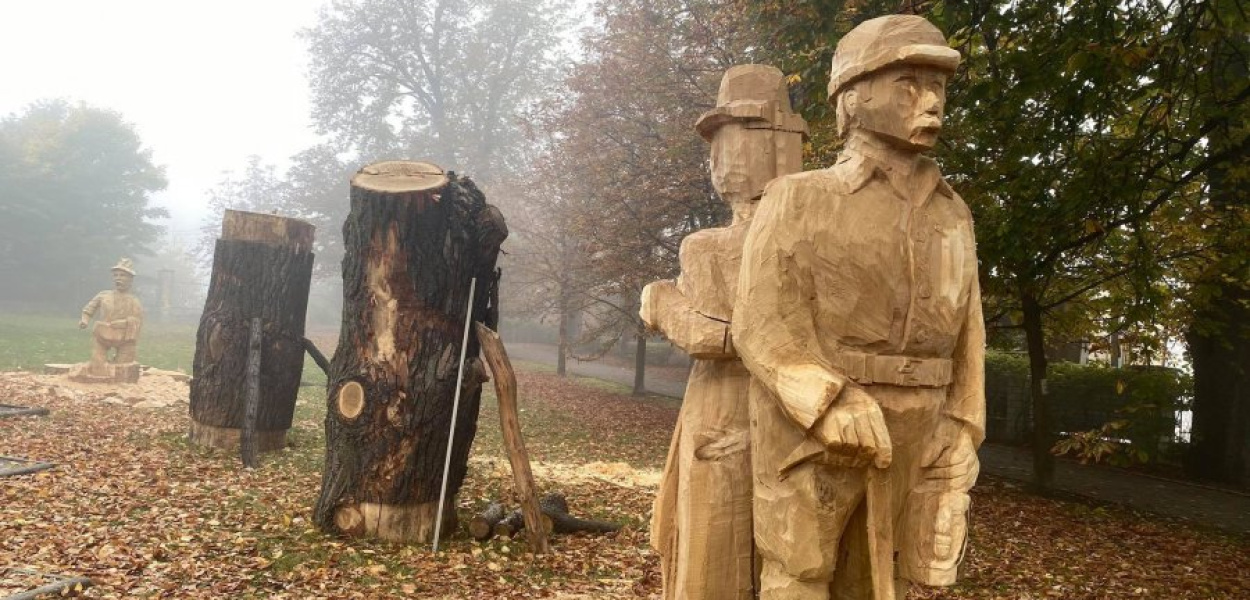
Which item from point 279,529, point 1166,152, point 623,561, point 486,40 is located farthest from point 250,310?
point 486,40

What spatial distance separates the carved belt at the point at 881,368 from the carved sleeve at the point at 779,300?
108 millimetres

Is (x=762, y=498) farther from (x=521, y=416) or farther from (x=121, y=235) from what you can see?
(x=121, y=235)

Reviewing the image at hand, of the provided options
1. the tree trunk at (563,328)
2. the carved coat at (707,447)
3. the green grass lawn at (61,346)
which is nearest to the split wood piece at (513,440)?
the carved coat at (707,447)

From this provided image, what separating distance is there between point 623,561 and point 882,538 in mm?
3997

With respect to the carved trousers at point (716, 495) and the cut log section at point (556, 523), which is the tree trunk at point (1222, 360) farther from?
the carved trousers at point (716, 495)

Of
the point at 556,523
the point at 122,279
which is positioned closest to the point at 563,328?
the point at 122,279

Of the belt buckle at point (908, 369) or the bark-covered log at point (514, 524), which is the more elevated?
the belt buckle at point (908, 369)

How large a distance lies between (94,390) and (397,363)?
9.89 metres

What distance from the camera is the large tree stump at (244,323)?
8.88 metres

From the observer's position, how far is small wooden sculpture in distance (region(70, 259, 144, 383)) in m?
13.9

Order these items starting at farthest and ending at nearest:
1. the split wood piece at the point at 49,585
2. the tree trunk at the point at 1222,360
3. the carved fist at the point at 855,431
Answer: the tree trunk at the point at 1222,360 < the split wood piece at the point at 49,585 < the carved fist at the point at 855,431

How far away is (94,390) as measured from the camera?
42.7ft

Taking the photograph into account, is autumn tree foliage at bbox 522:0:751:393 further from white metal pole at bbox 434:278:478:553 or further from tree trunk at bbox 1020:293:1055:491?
white metal pole at bbox 434:278:478:553

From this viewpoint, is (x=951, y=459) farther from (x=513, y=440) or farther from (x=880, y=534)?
(x=513, y=440)
